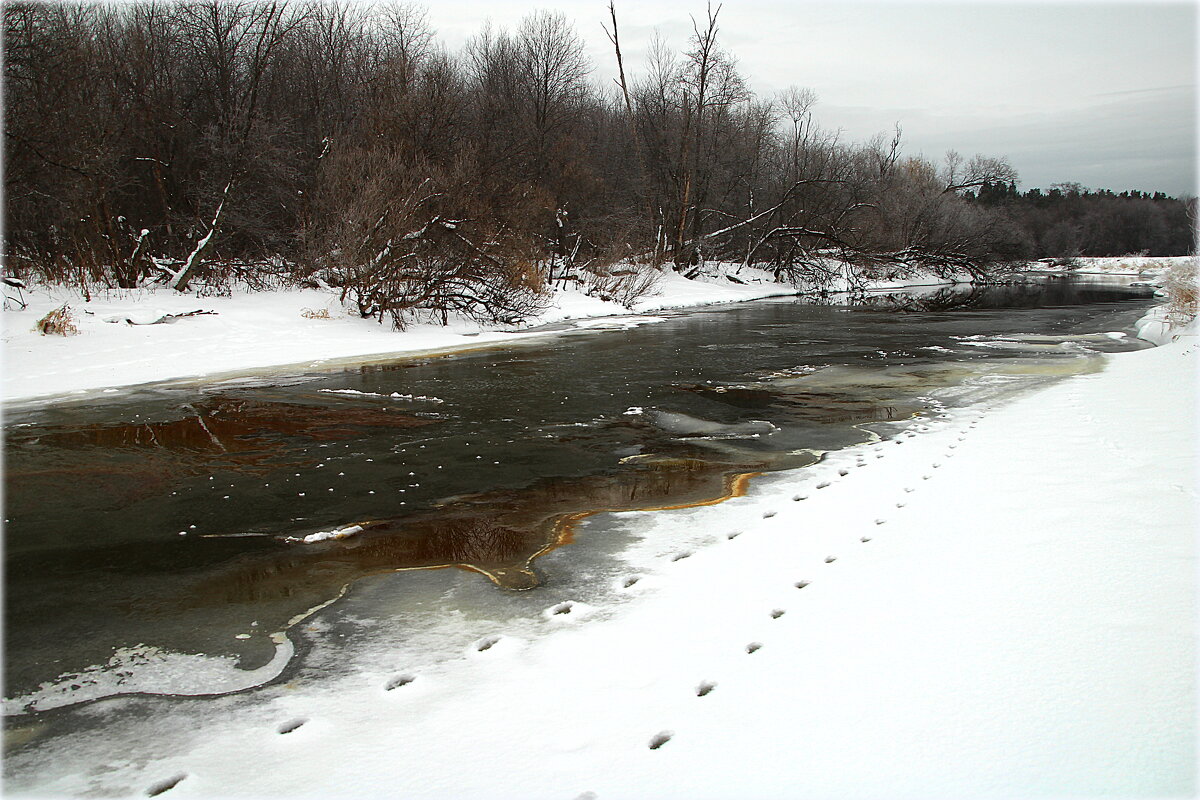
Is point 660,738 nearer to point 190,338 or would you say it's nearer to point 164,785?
point 164,785

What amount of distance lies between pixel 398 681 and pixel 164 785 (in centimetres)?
102

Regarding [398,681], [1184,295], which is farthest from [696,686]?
[1184,295]

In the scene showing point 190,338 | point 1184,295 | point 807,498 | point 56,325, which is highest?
point 56,325

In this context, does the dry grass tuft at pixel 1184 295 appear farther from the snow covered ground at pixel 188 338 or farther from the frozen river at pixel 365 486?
the snow covered ground at pixel 188 338

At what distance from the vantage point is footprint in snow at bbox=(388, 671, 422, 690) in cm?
369

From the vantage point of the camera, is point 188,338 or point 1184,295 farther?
point 1184,295

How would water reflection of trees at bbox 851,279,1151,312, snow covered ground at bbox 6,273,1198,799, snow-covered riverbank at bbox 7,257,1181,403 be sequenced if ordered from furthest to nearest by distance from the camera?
1. water reflection of trees at bbox 851,279,1151,312
2. snow-covered riverbank at bbox 7,257,1181,403
3. snow covered ground at bbox 6,273,1198,799

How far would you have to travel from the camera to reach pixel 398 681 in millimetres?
3746

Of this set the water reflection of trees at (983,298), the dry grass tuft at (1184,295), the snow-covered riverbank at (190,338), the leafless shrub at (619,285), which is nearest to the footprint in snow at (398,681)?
the snow-covered riverbank at (190,338)

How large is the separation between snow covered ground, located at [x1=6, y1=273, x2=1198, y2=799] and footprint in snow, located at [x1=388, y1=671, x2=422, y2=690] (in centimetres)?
2

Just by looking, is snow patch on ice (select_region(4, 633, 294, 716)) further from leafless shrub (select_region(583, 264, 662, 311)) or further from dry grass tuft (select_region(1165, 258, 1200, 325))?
leafless shrub (select_region(583, 264, 662, 311))

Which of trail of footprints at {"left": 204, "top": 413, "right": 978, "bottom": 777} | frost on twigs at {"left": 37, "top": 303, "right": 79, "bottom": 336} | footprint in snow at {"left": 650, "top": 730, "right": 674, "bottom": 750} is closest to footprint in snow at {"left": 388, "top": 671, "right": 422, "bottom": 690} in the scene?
trail of footprints at {"left": 204, "top": 413, "right": 978, "bottom": 777}

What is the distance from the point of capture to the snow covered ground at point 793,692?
2900 millimetres

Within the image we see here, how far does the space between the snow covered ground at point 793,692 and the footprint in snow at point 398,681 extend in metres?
0.02
